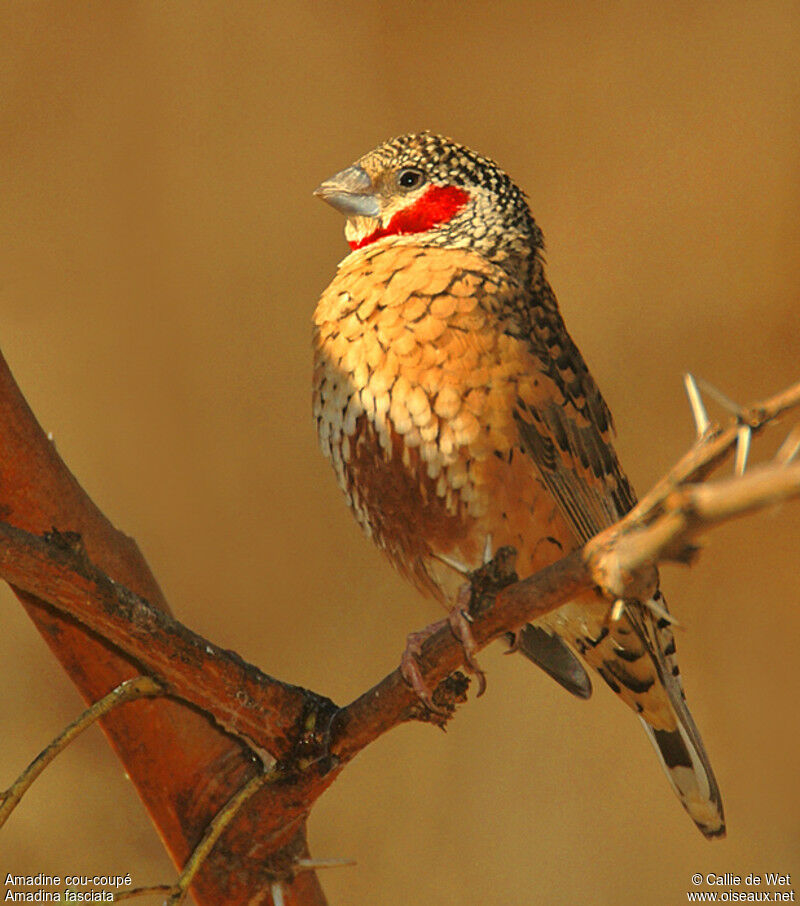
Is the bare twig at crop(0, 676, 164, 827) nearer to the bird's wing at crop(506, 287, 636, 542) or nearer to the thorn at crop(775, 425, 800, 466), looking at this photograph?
the bird's wing at crop(506, 287, 636, 542)

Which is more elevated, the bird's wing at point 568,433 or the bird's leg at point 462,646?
the bird's wing at point 568,433

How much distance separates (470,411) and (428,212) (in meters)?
0.60

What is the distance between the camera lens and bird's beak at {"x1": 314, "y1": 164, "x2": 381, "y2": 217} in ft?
7.82

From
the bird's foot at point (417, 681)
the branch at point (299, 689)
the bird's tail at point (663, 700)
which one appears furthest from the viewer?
the bird's tail at point (663, 700)

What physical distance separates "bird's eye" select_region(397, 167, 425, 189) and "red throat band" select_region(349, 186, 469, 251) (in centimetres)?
4

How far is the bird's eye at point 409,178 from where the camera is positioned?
238 cm

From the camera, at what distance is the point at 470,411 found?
76.8 inches

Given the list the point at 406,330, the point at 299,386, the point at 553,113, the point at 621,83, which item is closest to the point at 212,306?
the point at 299,386

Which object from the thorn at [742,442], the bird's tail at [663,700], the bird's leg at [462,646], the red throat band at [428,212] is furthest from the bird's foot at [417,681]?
the red throat band at [428,212]

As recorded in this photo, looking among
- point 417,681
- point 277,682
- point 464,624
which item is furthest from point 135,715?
point 464,624

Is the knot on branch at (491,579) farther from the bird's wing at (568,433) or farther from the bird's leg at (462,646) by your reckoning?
the bird's wing at (568,433)


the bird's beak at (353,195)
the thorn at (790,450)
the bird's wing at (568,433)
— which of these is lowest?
the thorn at (790,450)

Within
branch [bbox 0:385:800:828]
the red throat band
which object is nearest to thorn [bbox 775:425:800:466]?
branch [bbox 0:385:800:828]

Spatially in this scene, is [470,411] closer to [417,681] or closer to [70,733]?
[417,681]
